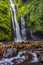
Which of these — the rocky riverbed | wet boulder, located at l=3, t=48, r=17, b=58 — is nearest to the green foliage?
the rocky riverbed

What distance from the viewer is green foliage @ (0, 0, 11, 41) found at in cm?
1529

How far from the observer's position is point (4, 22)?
51.0 ft

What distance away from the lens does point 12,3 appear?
57.9 ft

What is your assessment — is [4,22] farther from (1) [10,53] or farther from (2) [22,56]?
(2) [22,56]

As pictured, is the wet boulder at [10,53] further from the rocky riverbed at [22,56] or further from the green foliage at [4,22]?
the green foliage at [4,22]

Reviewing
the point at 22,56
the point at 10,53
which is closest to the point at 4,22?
the point at 10,53

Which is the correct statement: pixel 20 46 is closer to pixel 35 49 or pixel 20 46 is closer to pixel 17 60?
pixel 35 49

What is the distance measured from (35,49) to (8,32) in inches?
170

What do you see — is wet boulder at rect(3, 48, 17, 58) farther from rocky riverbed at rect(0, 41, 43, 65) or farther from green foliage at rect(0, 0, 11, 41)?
green foliage at rect(0, 0, 11, 41)

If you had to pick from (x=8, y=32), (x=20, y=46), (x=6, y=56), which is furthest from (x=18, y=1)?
(x=6, y=56)

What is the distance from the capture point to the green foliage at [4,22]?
50.1ft

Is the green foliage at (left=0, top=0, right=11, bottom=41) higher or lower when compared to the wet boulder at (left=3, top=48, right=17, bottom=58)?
higher

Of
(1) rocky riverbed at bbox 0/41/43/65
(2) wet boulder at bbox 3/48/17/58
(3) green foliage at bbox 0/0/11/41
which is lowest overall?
(1) rocky riverbed at bbox 0/41/43/65

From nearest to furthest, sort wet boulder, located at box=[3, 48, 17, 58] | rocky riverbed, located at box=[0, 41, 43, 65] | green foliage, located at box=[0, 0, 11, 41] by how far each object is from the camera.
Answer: rocky riverbed, located at box=[0, 41, 43, 65], wet boulder, located at box=[3, 48, 17, 58], green foliage, located at box=[0, 0, 11, 41]
